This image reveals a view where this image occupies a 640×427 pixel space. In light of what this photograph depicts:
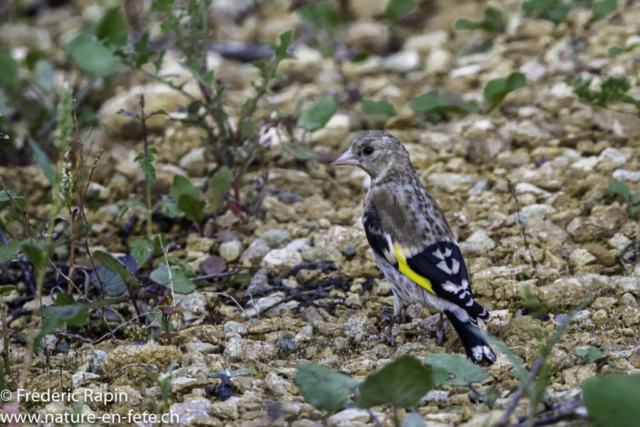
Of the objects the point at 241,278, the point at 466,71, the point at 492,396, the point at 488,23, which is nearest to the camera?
the point at 492,396

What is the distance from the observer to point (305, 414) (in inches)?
117

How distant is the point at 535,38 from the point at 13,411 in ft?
19.0

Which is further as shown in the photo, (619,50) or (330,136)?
(619,50)

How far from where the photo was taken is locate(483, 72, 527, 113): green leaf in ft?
18.4

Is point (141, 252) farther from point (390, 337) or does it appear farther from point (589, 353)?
point (589, 353)

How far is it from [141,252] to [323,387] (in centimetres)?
192

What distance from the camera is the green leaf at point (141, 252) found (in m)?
4.23

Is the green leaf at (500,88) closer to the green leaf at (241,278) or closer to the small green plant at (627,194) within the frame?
the small green plant at (627,194)

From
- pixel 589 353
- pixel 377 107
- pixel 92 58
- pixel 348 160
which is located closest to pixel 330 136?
pixel 377 107

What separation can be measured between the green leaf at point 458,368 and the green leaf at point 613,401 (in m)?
0.67

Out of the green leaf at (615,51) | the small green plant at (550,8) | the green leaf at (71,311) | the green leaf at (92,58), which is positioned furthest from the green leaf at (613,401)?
the small green plant at (550,8)

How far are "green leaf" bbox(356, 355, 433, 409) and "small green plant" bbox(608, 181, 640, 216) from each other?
2.39 metres

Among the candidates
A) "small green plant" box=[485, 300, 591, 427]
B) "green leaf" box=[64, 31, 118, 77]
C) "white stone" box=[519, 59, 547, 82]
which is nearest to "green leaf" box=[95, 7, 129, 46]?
"green leaf" box=[64, 31, 118, 77]

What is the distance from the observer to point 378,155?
4.81 meters
